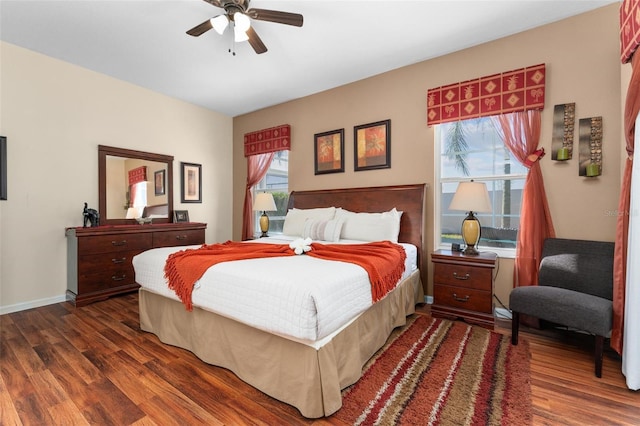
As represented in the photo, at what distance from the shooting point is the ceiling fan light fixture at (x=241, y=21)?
2215 mm

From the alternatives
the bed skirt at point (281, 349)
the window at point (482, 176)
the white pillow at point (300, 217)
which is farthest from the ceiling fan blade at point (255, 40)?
the bed skirt at point (281, 349)

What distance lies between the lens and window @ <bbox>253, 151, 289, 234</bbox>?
4.80m

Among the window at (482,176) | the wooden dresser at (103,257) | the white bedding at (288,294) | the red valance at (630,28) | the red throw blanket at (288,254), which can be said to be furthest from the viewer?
the wooden dresser at (103,257)

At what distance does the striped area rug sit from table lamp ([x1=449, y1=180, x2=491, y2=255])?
0.83 metres

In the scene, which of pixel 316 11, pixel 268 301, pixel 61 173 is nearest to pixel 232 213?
pixel 61 173

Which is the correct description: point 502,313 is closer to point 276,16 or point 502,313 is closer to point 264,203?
point 264,203

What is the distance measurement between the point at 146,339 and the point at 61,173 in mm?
2401

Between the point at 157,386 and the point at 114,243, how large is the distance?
94.3 inches

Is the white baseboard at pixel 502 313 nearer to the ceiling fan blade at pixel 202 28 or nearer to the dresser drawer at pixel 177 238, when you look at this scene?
the ceiling fan blade at pixel 202 28

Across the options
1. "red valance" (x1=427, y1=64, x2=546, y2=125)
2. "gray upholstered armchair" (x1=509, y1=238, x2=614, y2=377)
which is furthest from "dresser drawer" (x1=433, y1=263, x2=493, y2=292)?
"red valance" (x1=427, y1=64, x2=546, y2=125)

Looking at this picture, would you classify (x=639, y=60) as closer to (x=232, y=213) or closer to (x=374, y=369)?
(x=374, y=369)

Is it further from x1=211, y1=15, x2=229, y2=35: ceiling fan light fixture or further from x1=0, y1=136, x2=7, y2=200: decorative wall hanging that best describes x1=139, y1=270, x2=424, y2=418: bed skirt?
x1=211, y1=15, x2=229, y2=35: ceiling fan light fixture

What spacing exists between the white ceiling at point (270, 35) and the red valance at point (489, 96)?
43 cm

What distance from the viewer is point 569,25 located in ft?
8.54
